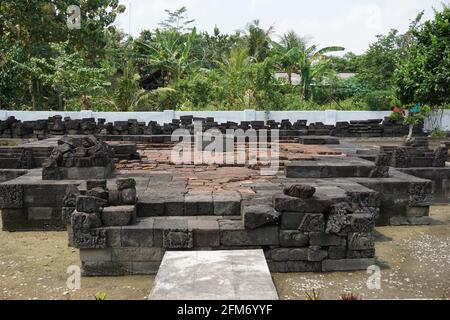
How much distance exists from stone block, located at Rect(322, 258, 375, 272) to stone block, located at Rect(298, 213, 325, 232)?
0.44 meters

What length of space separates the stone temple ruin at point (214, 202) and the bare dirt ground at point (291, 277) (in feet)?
0.96

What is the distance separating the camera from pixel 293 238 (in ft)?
19.3

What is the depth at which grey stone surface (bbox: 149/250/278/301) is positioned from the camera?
4340 millimetres

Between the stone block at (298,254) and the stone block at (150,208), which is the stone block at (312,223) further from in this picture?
the stone block at (150,208)

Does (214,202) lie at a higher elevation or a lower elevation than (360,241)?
higher

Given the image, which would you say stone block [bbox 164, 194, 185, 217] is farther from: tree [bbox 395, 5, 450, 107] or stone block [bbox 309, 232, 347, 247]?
tree [bbox 395, 5, 450, 107]

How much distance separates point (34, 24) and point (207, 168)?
18422 mm

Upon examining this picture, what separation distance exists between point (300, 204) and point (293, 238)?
0.43 meters

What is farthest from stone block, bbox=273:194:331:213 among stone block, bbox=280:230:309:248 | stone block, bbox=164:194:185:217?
stone block, bbox=164:194:185:217

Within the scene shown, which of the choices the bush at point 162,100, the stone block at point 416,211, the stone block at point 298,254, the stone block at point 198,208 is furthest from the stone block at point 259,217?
the bush at point 162,100

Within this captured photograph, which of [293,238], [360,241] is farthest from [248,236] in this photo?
[360,241]

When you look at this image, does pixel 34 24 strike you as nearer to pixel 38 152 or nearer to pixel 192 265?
pixel 38 152

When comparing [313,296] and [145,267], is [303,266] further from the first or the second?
[145,267]
